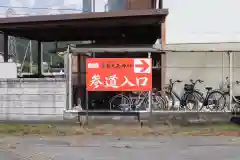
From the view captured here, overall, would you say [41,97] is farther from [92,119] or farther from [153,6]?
[153,6]

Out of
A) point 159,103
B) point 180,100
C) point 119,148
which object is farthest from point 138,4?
point 119,148

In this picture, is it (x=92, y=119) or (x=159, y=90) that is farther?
(x=159, y=90)

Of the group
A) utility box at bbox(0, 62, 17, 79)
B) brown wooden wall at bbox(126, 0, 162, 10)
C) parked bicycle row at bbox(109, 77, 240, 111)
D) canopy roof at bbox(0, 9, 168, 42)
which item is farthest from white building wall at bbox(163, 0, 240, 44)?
utility box at bbox(0, 62, 17, 79)

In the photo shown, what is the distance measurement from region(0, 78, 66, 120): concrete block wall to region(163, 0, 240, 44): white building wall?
5.36 metres

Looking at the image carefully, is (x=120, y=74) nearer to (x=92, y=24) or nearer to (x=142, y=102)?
(x=142, y=102)

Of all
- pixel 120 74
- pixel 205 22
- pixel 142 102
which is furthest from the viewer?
pixel 205 22

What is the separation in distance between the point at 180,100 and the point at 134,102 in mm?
1795

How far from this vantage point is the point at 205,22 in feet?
55.3

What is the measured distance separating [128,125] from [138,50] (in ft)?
7.87

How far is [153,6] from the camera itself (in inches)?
757

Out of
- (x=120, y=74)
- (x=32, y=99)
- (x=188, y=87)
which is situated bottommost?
(x=32, y=99)

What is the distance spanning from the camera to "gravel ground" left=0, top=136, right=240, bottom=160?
8773mm

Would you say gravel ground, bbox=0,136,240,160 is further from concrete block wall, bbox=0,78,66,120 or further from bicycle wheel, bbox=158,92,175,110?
bicycle wheel, bbox=158,92,175,110

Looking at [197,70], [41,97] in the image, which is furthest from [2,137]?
[197,70]
